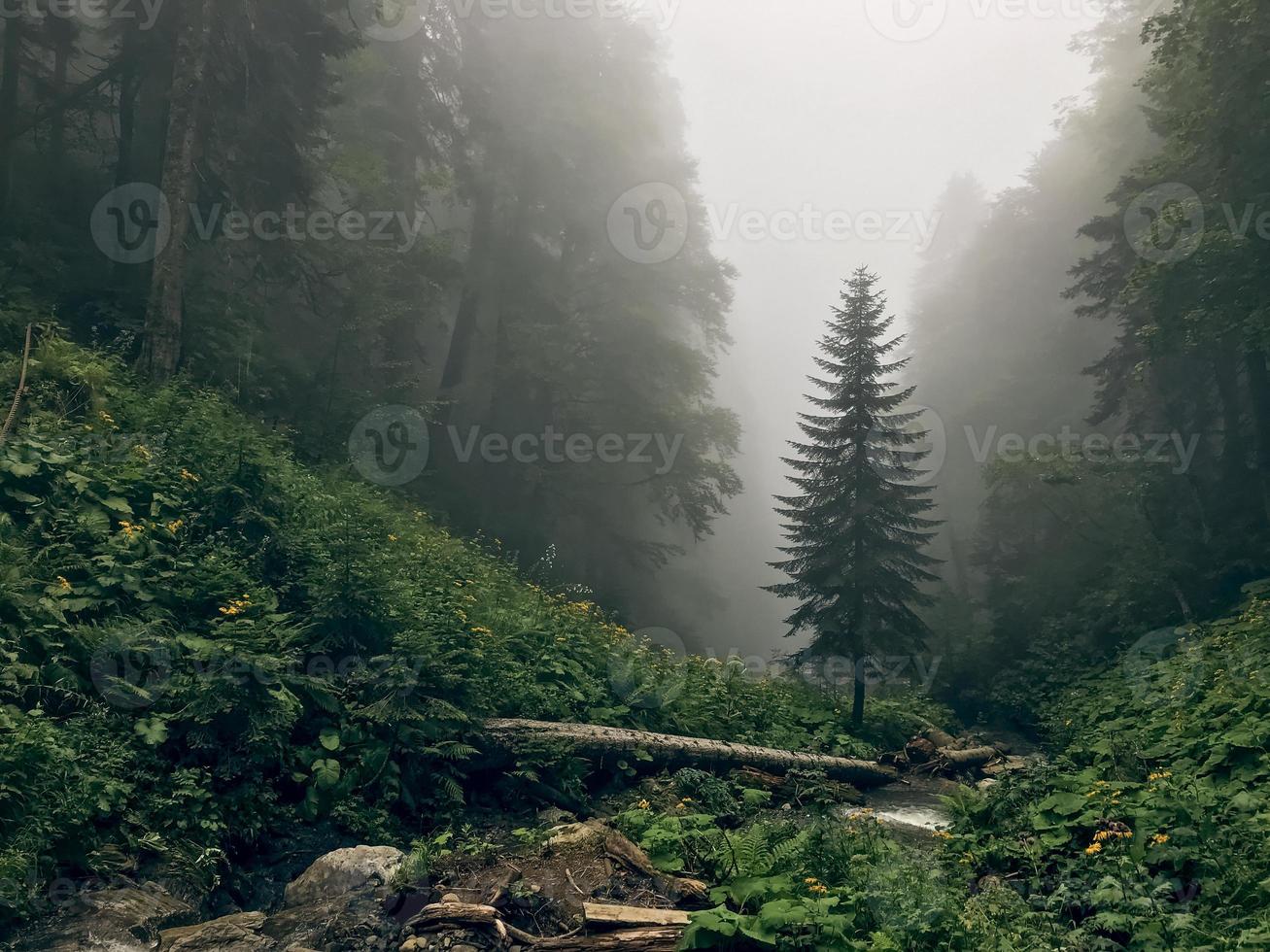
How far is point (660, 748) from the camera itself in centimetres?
939

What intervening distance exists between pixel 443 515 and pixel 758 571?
5020 centimetres

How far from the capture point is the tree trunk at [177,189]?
39.5ft

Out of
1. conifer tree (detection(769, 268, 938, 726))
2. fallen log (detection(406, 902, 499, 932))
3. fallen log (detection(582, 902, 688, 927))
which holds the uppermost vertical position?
conifer tree (detection(769, 268, 938, 726))

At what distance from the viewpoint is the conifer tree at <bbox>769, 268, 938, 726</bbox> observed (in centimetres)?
1605

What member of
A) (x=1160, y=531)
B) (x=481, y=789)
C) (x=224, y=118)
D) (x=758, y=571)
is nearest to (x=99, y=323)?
(x=224, y=118)

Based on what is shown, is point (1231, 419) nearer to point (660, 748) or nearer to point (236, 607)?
point (660, 748)

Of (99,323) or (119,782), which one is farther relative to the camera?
(99,323)

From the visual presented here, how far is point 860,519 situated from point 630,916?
1235 cm

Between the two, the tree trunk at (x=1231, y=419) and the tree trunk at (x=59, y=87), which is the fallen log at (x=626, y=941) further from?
the tree trunk at (x=1231, y=419)

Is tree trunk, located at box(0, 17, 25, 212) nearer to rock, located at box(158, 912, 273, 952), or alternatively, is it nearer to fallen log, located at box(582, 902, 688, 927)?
rock, located at box(158, 912, 273, 952)

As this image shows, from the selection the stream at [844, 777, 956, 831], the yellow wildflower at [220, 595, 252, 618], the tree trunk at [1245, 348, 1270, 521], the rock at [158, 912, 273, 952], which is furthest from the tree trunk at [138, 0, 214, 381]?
the tree trunk at [1245, 348, 1270, 521]

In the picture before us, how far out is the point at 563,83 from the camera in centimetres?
2425

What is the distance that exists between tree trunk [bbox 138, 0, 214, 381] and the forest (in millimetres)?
79

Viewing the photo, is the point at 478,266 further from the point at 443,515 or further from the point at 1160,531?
the point at 1160,531
